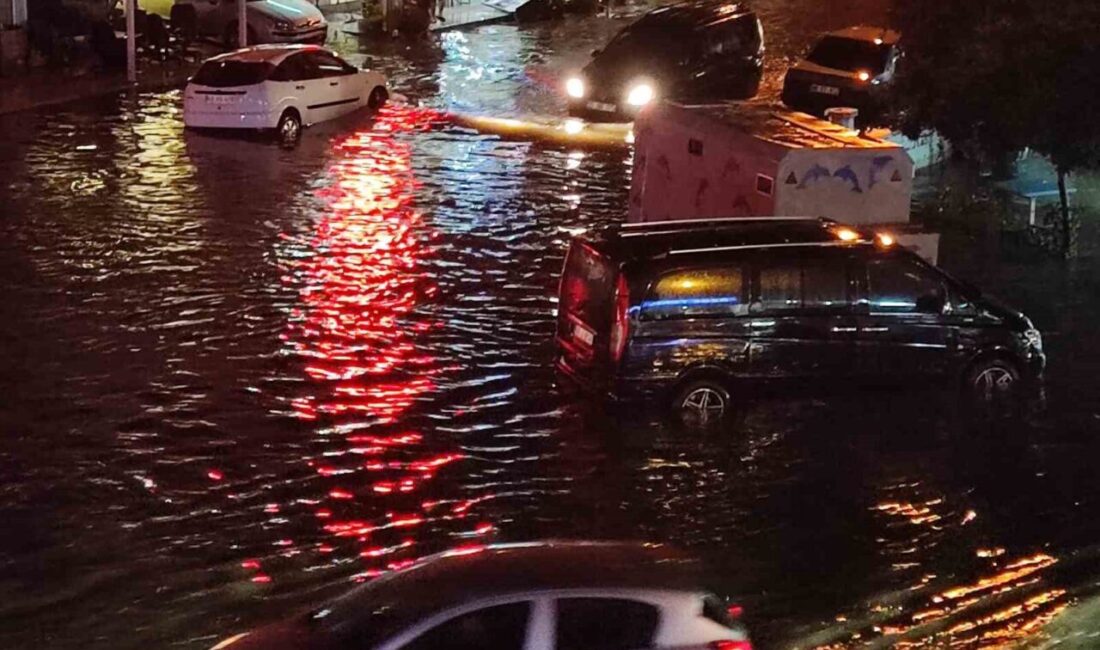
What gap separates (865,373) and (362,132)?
576 inches

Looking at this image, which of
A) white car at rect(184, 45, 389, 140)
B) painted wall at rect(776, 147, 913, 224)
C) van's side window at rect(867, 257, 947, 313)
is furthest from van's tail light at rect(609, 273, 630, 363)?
white car at rect(184, 45, 389, 140)

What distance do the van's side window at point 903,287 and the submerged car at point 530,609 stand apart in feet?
21.3

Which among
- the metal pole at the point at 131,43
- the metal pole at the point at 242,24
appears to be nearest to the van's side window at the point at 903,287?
the metal pole at the point at 131,43

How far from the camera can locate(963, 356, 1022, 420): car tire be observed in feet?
43.7

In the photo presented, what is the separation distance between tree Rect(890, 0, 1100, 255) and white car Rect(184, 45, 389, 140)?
33.8 ft

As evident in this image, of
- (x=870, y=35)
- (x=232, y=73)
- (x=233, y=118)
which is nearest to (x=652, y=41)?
(x=870, y=35)

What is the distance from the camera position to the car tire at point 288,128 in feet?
82.2

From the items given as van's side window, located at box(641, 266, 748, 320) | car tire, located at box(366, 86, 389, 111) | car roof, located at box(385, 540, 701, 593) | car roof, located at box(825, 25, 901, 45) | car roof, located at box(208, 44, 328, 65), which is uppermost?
car roof, located at box(825, 25, 901, 45)

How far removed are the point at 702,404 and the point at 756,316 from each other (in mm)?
830

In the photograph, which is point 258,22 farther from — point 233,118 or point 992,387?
point 992,387

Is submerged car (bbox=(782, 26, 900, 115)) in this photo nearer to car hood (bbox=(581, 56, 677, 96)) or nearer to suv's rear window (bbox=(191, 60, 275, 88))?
car hood (bbox=(581, 56, 677, 96))

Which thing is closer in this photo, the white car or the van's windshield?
the white car

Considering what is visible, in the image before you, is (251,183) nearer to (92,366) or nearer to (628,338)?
(92,366)

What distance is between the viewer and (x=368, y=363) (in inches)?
552
